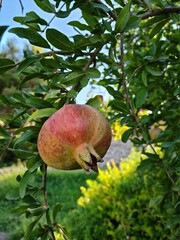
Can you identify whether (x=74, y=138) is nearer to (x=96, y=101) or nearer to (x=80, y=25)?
(x=96, y=101)

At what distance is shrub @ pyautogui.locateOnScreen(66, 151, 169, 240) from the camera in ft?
9.48

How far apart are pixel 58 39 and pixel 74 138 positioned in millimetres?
232

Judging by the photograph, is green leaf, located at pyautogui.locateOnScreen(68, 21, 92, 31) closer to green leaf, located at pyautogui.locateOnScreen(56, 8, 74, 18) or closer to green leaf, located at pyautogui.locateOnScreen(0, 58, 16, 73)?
green leaf, located at pyautogui.locateOnScreen(56, 8, 74, 18)

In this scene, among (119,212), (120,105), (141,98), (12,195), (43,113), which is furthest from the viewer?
(119,212)

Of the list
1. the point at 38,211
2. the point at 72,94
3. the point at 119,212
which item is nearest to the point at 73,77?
the point at 72,94

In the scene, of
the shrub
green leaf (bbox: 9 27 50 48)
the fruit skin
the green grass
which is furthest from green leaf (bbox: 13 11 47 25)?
the green grass

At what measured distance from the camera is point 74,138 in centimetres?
63

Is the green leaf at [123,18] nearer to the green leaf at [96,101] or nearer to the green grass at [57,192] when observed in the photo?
the green leaf at [96,101]

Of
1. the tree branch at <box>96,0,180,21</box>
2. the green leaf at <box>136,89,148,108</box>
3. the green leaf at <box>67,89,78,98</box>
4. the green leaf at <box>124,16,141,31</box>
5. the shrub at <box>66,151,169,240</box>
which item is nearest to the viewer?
the green leaf at <box>67,89,78,98</box>

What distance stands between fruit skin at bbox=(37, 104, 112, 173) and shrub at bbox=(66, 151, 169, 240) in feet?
7.25

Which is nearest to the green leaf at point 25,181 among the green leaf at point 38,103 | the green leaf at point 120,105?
the green leaf at point 38,103

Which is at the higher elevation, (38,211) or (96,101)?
(96,101)

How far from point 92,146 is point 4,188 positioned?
251 inches

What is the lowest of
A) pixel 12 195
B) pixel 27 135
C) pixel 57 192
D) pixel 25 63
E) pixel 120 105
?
pixel 57 192
